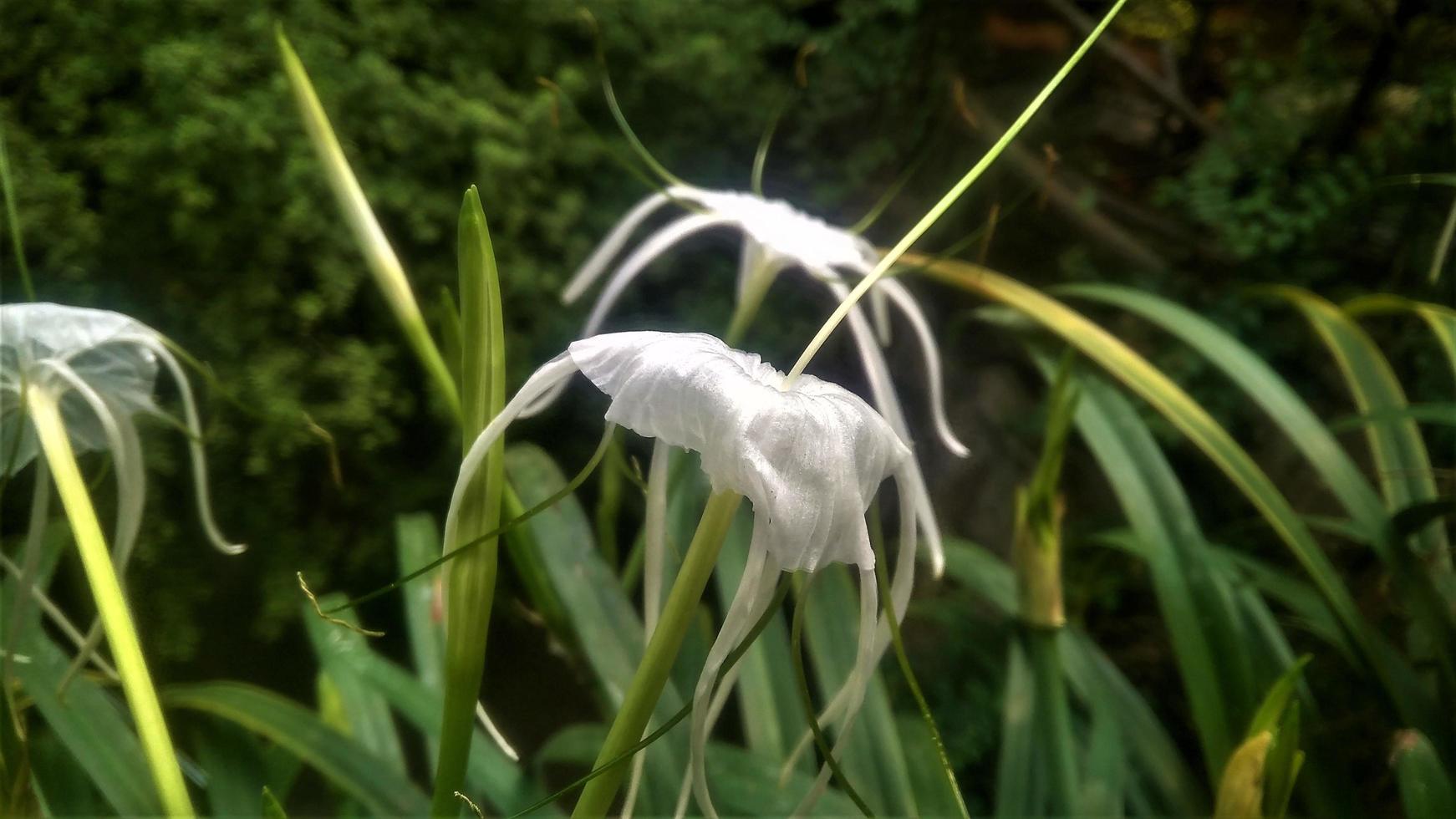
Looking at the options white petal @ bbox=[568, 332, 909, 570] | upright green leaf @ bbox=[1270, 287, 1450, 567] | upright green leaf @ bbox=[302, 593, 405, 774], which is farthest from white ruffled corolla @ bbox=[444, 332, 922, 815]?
upright green leaf @ bbox=[1270, 287, 1450, 567]

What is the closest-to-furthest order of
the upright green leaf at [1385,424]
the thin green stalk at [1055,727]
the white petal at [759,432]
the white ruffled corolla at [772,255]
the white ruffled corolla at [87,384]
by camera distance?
the white petal at [759,432], the white ruffled corolla at [87,384], the white ruffled corolla at [772,255], the thin green stalk at [1055,727], the upright green leaf at [1385,424]

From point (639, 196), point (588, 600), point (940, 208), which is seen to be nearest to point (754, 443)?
point (940, 208)

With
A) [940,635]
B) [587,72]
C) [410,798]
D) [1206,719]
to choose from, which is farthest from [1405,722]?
[587,72]

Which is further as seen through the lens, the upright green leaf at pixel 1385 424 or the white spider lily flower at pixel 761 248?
the upright green leaf at pixel 1385 424

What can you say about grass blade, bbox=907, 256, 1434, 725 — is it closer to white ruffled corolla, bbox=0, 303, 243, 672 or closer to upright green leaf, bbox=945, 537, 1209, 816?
upright green leaf, bbox=945, 537, 1209, 816

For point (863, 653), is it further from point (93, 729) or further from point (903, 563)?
point (93, 729)

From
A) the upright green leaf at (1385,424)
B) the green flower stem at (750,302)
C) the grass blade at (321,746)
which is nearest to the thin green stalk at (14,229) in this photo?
the grass blade at (321,746)

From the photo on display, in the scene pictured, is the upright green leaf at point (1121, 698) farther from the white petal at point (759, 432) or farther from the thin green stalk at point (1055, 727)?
the white petal at point (759, 432)
